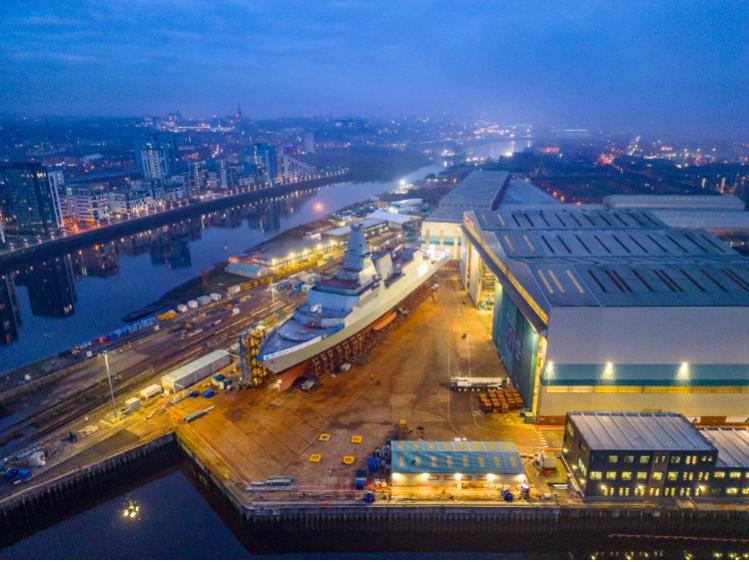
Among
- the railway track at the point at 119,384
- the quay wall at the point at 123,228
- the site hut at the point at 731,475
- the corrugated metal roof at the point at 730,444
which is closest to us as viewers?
the site hut at the point at 731,475

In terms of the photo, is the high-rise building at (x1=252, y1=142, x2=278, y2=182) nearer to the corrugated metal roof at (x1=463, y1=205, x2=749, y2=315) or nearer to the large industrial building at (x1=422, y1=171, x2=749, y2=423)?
the corrugated metal roof at (x1=463, y1=205, x2=749, y2=315)

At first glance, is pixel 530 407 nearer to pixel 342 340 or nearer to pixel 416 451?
pixel 416 451

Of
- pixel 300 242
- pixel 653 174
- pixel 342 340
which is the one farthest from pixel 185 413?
pixel 653 174

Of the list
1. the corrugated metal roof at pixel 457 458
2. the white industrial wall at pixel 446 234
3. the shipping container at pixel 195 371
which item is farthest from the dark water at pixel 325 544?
the white industrial wall at pixel 446 234

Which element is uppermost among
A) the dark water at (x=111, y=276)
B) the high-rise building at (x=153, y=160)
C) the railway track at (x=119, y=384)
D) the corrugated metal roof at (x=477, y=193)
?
the high-rise building at (x=153, y=160)

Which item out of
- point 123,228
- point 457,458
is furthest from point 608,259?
point 123,228

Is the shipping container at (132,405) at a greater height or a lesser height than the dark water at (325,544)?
greater

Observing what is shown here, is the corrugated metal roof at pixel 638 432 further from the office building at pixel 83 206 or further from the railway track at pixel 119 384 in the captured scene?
the office building at pixel 83 206

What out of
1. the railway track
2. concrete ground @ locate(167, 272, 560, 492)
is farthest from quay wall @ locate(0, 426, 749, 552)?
the railway track

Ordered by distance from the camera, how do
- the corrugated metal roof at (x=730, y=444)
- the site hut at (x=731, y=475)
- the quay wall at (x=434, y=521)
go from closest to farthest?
the quay wall at (x=434, y=521) → the site hut at (x=731, y=475) → the corrugated metal roof at (x=730, y=444)
